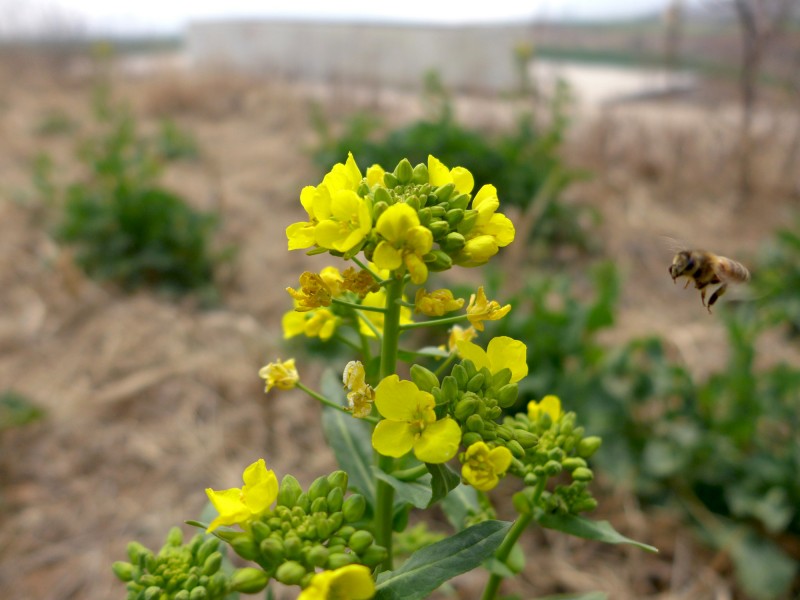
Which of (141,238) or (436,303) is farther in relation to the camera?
(141,238)

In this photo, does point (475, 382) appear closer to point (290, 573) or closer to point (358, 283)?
point (358, 283)

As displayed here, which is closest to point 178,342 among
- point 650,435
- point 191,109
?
point 650,435

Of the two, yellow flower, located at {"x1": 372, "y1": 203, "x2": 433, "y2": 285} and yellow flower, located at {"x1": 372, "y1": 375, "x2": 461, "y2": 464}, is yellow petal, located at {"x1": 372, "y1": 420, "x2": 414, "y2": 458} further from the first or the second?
yellow flower, located at {"x1": 372, "y1": 203, "x2": 433, "y2": 285}

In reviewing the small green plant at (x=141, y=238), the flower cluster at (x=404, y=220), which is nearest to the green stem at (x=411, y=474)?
the flower cluster at (x=404, y=220)

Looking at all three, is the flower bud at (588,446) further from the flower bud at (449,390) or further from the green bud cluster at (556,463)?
the flower bud at (449,390)

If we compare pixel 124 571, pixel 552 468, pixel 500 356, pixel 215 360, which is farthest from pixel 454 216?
pixel 215 360

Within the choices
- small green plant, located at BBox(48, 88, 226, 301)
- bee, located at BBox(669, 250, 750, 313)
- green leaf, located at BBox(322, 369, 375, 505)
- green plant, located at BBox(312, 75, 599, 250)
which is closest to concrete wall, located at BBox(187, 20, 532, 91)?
green plant, located at BBox(312, 75, 599, 250)
